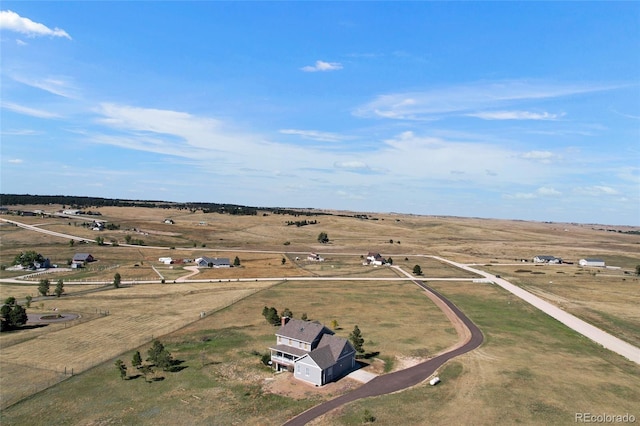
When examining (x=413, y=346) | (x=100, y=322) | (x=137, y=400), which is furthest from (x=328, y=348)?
(x=100, y=322)

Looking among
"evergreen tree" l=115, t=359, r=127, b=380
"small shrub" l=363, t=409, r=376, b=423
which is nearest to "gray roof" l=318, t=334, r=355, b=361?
"small shrub" l=363, t=409, r=376, b=423

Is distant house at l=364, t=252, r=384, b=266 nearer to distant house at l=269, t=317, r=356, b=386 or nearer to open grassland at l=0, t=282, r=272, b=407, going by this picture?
open grassland at l=0, t=282, r=272, b=407

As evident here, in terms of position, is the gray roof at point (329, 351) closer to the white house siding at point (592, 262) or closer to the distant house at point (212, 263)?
the distant house at point (212, 263)

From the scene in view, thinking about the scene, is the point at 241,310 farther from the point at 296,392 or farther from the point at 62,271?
the point at 62,271

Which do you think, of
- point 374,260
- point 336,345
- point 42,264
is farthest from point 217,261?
point 336,345

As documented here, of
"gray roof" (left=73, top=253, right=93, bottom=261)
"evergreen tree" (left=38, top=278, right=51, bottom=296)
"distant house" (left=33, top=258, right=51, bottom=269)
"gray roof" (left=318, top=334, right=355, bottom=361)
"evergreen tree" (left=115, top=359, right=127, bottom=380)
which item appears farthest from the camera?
"gray roof" (left=73, top=253, right=93, bottom=261)

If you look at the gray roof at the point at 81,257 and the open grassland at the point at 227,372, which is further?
the gray roof at the point at 81,257

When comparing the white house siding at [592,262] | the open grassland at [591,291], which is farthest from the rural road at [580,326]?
the white house siding at [592,262]
